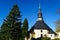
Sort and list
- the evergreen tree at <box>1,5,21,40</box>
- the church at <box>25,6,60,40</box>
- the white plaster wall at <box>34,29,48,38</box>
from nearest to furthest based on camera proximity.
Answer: the evergreen tree at <box>1,5,21,40</box>, the church at <box>25,6,60,40</box>, the white plaster wall at <box>34,29,48,38</box>

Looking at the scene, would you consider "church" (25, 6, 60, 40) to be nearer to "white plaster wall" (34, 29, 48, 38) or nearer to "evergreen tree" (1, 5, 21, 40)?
"white plaster wall" (34, 29, 48, 38)

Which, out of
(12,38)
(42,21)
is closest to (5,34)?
(12,38)

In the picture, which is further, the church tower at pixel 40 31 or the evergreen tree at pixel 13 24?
the church tower at pixel 40 31

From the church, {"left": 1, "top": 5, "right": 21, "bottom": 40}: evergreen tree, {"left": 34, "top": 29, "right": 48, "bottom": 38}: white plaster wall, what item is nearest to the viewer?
{"left": 1, "top": 5, "right": 21, "bottom": 40}: evergreen tree

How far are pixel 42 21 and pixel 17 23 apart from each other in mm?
36866

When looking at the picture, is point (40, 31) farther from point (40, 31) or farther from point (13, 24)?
point (13, 24)

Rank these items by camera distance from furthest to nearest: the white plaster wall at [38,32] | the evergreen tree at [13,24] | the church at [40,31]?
the white plaster wall at [38,32] < the church at [40,31] < the evergreen tree at [13,24]

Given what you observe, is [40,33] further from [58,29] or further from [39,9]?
[58,29]

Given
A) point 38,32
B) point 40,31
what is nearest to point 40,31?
point 40,31

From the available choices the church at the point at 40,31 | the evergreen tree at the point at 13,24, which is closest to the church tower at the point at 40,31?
the church at the point at 40,31

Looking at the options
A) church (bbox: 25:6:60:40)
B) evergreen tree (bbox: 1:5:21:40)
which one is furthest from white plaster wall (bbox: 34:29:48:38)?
evergreen tree (bbox: 1:5:21:40)

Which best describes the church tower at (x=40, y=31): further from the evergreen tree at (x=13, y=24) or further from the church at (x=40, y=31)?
the evergreen tree at (x=13, y=24)

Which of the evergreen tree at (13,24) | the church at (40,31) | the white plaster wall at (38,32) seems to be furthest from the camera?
the white plaster wall at (38,32)

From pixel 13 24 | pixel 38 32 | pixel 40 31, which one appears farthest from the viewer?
pixel 40 31
